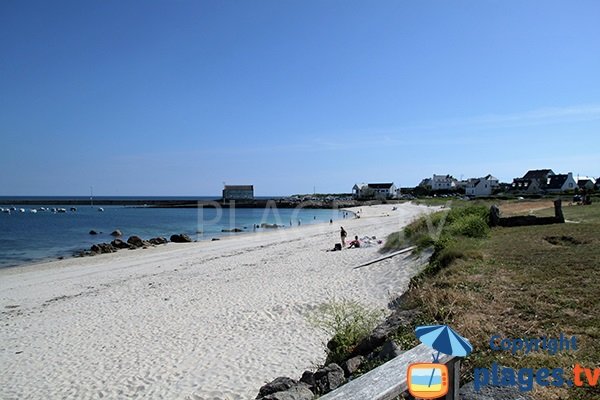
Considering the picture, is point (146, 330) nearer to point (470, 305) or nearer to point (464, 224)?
point (470, 305)

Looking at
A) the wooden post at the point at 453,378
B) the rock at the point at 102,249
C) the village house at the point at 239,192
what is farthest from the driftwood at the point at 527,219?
the village house at the point at 239,192

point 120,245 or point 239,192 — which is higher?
point 239,192

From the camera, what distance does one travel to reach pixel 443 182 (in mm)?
121438

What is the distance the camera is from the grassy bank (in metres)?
4.22

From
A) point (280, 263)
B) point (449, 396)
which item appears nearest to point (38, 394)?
point (449, 396)

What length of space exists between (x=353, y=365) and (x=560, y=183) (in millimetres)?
88382

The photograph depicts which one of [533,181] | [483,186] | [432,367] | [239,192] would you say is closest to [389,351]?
[432,367]

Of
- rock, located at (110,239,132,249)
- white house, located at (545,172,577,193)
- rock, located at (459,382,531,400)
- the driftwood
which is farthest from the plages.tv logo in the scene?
white house, located at (545,172,577,193)

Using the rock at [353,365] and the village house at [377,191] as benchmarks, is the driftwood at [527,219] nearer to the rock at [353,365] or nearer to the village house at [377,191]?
the rock at [353,365]

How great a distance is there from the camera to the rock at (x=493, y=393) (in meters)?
3.43

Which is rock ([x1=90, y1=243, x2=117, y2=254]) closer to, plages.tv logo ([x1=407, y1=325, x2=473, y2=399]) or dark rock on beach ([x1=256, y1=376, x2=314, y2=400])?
dark rock on beach ([x1=256, y1=376, x2=314, y2=400])

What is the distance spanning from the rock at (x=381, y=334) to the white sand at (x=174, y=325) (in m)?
1.75

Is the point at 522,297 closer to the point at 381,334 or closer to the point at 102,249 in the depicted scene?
the point at 381,334

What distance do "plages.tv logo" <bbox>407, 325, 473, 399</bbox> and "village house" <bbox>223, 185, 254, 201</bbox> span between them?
5275 inches
